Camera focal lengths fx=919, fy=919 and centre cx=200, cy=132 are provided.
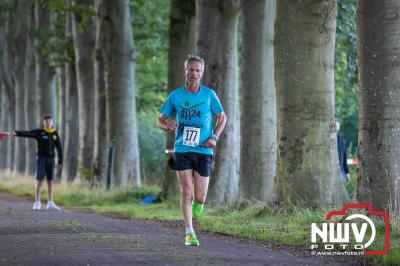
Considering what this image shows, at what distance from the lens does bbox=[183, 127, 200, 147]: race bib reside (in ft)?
36.0

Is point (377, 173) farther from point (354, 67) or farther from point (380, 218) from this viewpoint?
point (354, 67)

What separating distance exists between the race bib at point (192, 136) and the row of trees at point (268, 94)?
8.42ft

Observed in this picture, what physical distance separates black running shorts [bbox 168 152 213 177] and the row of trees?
2.37m

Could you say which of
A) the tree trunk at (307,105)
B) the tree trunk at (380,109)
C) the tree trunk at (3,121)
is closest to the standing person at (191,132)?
the tree trunk at (380,109)

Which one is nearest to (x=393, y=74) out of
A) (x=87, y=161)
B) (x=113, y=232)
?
(x=113, y=232)

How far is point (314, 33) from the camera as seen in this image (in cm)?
1447

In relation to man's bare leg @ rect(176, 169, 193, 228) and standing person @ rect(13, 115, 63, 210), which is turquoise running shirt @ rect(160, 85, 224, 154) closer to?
man's bare leg @ rect(176, 169, 193, 228)

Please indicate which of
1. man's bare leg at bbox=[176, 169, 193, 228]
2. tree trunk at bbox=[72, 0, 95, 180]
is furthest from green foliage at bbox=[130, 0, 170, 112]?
man's bare leg at bbox=[176, 169, 193, 228]

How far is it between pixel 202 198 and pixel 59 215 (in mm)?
A: 7199

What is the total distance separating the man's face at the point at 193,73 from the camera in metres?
10.9

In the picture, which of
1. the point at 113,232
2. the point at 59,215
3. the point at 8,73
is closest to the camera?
the point at 113,232

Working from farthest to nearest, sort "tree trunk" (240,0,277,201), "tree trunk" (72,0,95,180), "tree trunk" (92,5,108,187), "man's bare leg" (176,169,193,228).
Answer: "tree trunk" (72,0,95,180) < "tree trunk" (92,5,108,187) < "tree trunk" (240,0,277,201) < "man's bare leg" (176,169,193,228)

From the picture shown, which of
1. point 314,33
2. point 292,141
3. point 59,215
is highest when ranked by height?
point 314,33

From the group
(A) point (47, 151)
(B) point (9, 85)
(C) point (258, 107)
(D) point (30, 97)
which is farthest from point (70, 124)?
(C) point (258, 107)
